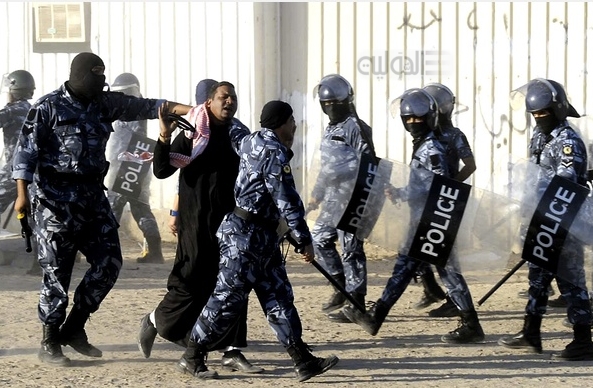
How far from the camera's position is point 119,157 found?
11789mm

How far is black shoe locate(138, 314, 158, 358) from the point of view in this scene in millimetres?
7875

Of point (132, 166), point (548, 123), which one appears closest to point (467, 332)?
point (548, 123)

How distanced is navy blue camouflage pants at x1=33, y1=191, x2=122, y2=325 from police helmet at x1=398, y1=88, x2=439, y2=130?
7.11 ft

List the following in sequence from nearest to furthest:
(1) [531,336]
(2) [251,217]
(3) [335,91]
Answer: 1. (2) [251,217]
2. (1) [531,336]
3. (3) [335,91]

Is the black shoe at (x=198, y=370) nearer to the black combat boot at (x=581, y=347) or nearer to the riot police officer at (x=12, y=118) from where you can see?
the black combat boot at (x=581, y=347)

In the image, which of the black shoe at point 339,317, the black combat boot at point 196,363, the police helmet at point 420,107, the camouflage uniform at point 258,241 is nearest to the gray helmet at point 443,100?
the police helmet at point 420,107

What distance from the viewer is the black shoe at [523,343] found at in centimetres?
820

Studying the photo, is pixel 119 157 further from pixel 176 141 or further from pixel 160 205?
pixel 176 141

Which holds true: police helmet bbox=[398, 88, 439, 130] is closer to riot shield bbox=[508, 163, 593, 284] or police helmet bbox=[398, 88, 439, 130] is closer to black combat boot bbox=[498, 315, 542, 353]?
riot shield bbox=[508, 163, 593, 284]

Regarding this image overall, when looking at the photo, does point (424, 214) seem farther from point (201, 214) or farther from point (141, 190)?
point (141, 190)

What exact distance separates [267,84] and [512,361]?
19.6 feet

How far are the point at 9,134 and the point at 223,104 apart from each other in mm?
4571

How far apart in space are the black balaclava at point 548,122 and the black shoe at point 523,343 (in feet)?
4.29

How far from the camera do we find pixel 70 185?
770cm
